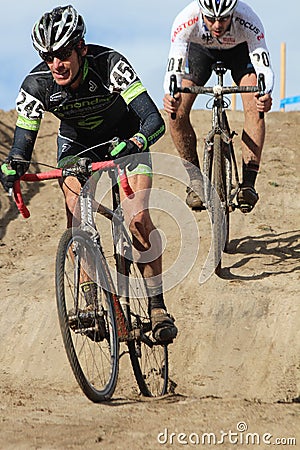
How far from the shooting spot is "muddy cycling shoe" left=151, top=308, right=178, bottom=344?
5625 millimetres

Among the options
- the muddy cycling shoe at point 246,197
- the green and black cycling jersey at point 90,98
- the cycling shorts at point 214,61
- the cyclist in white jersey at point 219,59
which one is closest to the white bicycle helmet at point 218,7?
the cyclist in white jersey at point 219,59

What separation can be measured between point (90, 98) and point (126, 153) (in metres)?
0.90

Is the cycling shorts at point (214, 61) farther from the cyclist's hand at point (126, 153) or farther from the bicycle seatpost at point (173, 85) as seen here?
the cyclist's hand at point (126, 153)

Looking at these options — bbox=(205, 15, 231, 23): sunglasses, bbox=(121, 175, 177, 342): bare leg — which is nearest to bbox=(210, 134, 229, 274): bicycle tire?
bbox=(205, 15, 231, 23): sunglasses

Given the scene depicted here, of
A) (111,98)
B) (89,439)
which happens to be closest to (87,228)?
(111,98)

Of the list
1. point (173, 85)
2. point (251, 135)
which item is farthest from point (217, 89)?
point (251, 135)

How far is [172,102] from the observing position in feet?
26.7

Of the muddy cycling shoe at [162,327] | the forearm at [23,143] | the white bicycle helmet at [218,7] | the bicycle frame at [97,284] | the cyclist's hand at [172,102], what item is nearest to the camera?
the bicycle frame at [97,284]

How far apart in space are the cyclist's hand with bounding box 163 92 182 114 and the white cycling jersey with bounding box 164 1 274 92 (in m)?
0.10

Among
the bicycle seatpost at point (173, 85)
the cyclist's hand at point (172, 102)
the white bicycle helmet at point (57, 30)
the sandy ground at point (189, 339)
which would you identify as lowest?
the sandy ground at point (189, 339)

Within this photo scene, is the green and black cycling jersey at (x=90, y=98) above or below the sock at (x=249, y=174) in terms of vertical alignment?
above

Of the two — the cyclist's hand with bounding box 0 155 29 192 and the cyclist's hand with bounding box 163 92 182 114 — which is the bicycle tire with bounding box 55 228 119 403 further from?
the cyclist's hand with bounding box 163 92 182 114

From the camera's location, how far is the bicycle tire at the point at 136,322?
5.46 metres

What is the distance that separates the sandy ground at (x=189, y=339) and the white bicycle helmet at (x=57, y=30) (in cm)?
233
